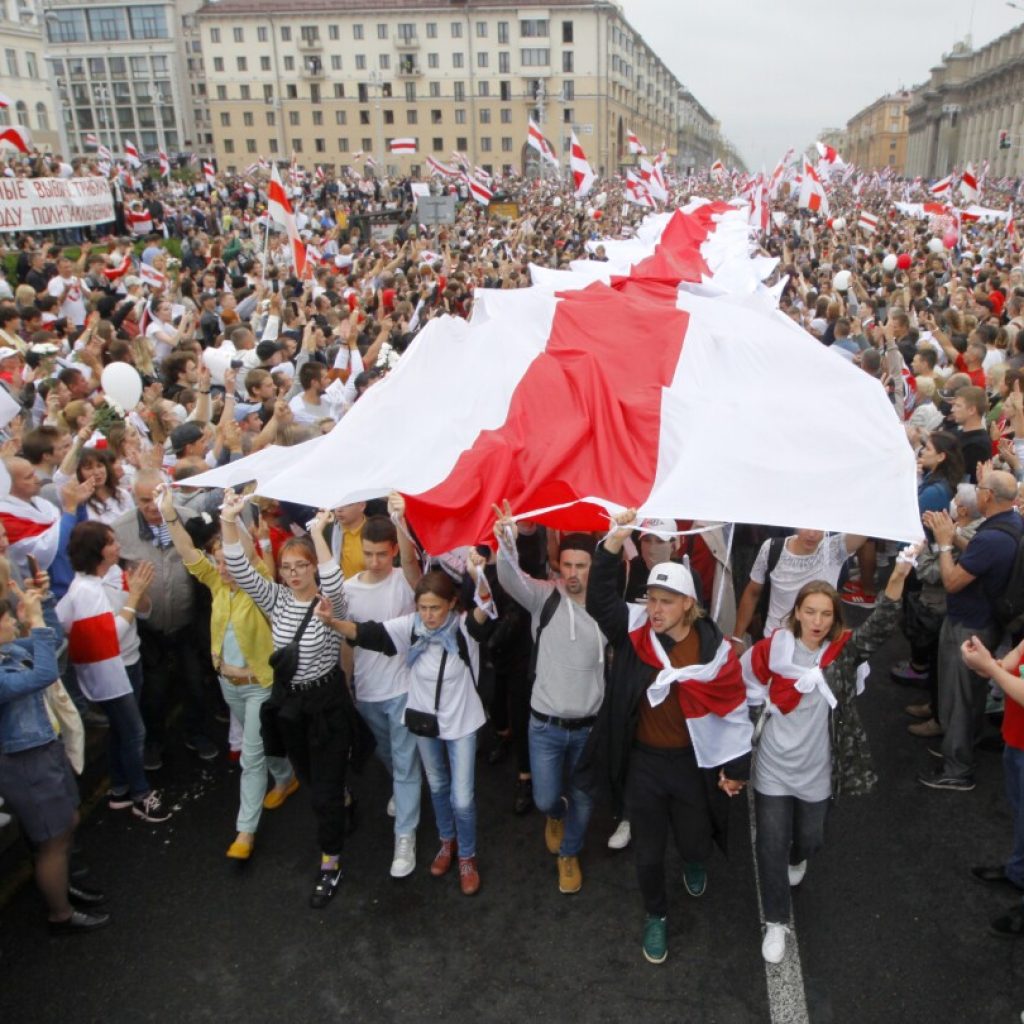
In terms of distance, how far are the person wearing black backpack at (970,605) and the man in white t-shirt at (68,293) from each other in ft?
33.2

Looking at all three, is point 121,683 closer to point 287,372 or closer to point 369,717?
point 369,717

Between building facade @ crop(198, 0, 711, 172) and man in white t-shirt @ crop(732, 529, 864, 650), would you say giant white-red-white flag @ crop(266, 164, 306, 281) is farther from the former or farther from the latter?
building facade @ crop(198, 0, 711, 172)

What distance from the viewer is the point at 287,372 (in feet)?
26.6

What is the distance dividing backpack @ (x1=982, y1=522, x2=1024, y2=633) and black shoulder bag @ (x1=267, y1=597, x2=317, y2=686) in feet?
11.1

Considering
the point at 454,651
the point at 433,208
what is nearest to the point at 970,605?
the point at 454,651

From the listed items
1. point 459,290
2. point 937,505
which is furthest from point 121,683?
point 459,290

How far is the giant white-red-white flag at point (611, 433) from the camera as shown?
3.84 m

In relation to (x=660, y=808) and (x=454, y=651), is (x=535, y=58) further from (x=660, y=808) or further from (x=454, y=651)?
(x=660, y=808)

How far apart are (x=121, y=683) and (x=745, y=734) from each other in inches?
117

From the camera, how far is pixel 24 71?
60.7 metres

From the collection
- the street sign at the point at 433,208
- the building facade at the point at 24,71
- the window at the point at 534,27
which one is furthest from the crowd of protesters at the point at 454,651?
the window at the point at 534,27

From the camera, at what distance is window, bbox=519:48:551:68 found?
79312mm

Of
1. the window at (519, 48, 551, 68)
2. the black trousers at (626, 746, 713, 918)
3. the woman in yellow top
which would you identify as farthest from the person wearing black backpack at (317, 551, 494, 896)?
the window at (519, 48, 551, 68)

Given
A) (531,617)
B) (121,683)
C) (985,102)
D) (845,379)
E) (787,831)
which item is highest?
(985,102)
